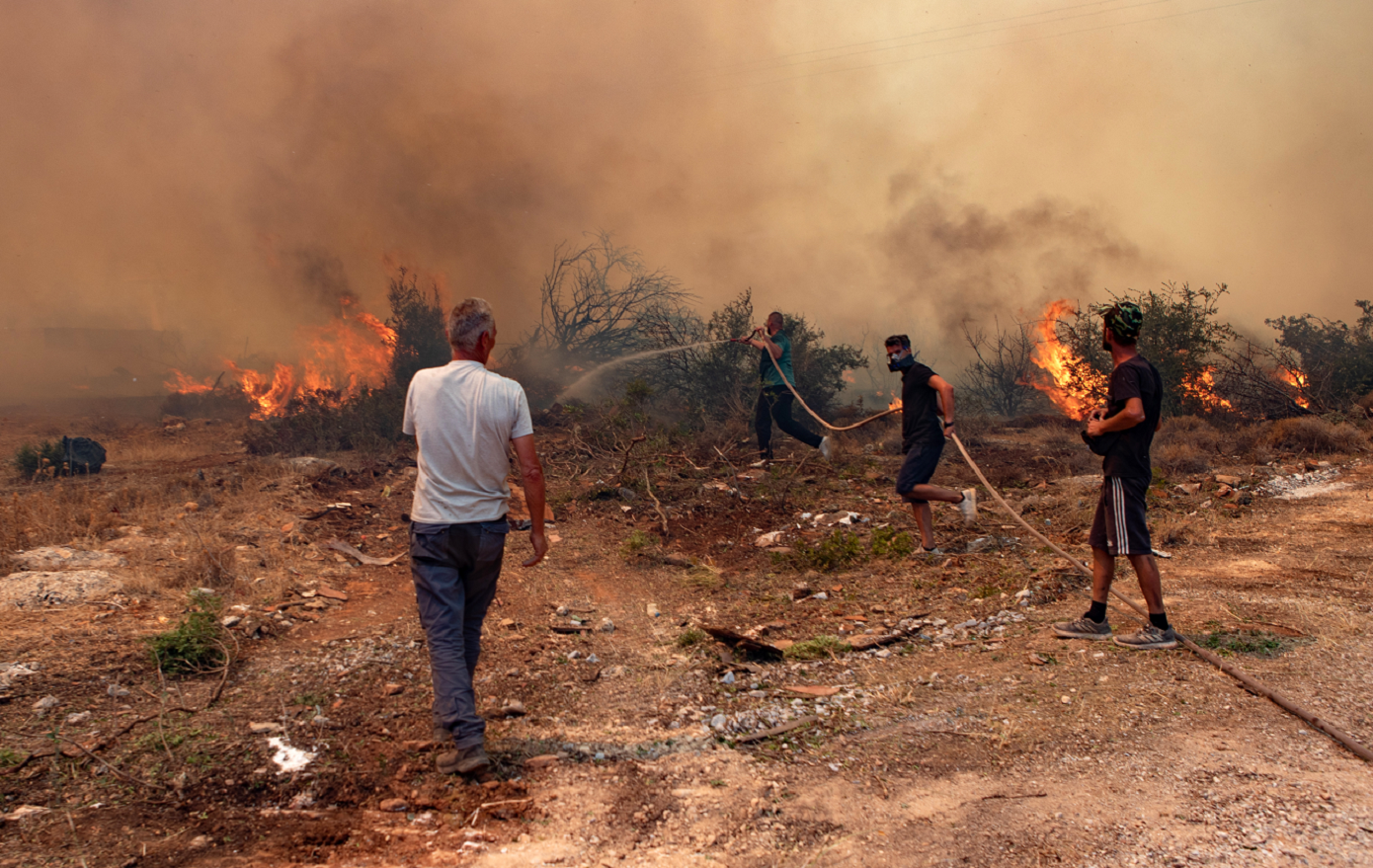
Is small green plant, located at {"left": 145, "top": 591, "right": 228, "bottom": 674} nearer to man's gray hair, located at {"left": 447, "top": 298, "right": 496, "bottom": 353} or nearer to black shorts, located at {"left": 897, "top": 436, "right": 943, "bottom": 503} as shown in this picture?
man's gray hair, located at {"left": 447, "top": 298, "right": 496, "bottom": 353}

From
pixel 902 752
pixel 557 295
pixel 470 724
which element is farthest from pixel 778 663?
pixel 557 295

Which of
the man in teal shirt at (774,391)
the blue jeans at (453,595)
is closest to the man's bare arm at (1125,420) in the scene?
the blue jeans at (453,595)

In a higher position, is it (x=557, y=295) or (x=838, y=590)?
(x=557, y=295)

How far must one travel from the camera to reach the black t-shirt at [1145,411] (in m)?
3.48

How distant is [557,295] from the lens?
1495 centimetres

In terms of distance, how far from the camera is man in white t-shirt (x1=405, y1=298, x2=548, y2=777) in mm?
2791

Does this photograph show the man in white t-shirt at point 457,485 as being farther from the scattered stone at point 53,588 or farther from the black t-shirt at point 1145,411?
the scattered stone at point 53,588

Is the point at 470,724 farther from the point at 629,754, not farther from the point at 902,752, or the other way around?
the point at 902,752

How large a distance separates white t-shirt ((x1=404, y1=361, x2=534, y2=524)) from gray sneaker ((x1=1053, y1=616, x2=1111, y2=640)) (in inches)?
117

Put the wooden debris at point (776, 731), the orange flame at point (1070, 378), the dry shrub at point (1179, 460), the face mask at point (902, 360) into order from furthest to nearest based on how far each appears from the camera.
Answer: the orange flame at point (1070, 378) → the dry shrub at point (1179, 460) → the face mask at point (902, 360) → the wooden debris at point (776, 731)

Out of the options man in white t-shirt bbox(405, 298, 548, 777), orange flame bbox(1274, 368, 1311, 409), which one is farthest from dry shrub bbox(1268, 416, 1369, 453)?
man in white t-shirt bbox(405, 298, 548, 777)

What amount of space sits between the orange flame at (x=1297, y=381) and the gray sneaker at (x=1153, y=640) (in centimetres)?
890

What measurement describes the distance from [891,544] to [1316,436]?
257 inches

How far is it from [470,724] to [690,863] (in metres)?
0.99
